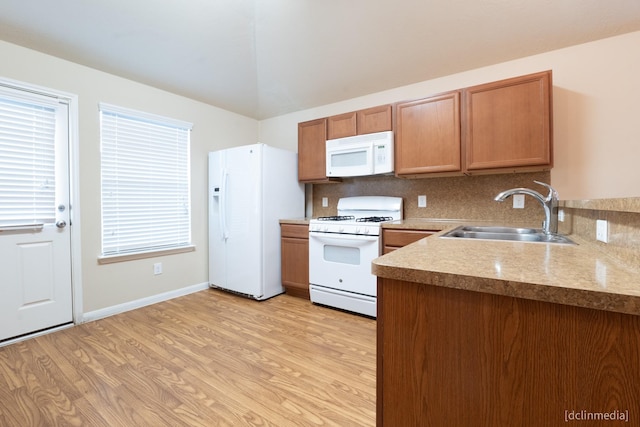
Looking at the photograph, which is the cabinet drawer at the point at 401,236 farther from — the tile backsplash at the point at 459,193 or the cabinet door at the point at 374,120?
the cabinet door at the point at 374,120

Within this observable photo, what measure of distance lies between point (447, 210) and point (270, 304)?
6.69 feet

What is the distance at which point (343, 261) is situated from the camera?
2736 mm

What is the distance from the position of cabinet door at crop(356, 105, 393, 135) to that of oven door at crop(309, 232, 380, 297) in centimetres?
110

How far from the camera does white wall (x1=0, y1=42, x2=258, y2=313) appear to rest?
7.74 feet

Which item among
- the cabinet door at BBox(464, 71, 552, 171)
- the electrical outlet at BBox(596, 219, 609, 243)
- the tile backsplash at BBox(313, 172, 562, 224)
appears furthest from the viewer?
the tile backsplash at BBox(313, 172, 562, 224)

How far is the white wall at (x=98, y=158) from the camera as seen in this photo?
2.36m

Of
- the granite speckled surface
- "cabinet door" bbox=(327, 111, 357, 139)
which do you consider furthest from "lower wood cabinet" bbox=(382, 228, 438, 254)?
"cabinet door" bbox=(327, 111, 357, 139)

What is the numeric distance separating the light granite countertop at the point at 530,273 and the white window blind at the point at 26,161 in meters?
2.91

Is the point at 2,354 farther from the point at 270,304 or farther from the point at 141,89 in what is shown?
the point at 141,89

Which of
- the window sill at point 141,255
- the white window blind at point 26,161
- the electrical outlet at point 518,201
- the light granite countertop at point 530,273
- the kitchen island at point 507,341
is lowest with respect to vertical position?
the window sill at point 141,255

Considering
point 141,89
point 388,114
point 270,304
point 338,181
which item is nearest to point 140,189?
point 141,89

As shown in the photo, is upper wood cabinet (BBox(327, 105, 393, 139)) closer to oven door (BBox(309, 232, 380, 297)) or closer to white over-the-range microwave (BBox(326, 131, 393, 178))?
white over-the-range microwave (BBox(326, 131, 393, 178))

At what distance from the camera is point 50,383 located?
5.48ft

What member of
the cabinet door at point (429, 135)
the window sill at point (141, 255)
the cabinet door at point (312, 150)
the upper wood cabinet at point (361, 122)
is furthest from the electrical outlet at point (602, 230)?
the window sill at point (141, 255)
